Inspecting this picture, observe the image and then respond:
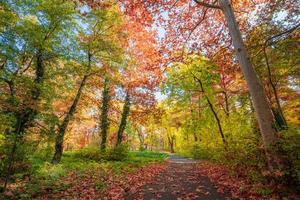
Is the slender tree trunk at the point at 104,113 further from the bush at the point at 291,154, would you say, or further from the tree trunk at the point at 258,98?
the bush at the point at 291,154

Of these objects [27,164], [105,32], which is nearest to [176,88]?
[105,32]

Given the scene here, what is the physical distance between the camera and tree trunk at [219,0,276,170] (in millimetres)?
5102

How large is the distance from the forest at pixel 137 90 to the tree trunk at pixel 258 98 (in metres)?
0.03

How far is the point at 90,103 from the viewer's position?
16.8 meters

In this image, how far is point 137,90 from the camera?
701 inches

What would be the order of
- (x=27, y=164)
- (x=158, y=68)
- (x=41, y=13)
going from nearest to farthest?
(x=27, y=164)
(x=158, y=68)
(x=41, y=13)

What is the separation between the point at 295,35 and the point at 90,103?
13662mm

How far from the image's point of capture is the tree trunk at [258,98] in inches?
201

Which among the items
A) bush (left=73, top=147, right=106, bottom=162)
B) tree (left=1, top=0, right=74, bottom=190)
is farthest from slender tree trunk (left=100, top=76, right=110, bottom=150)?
tree (left=1, top=0, right=74, bottom=190)

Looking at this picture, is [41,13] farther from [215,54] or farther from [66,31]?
[215,54]

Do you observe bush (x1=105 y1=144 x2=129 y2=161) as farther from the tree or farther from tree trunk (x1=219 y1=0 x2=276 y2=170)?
tree trunk (x1=219 y1=0 x2=276 y2=170)

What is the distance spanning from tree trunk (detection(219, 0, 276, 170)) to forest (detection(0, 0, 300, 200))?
26mm

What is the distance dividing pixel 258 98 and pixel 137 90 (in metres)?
12.9

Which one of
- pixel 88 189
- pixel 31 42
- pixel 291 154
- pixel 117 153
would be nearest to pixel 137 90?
pixel 117 153
